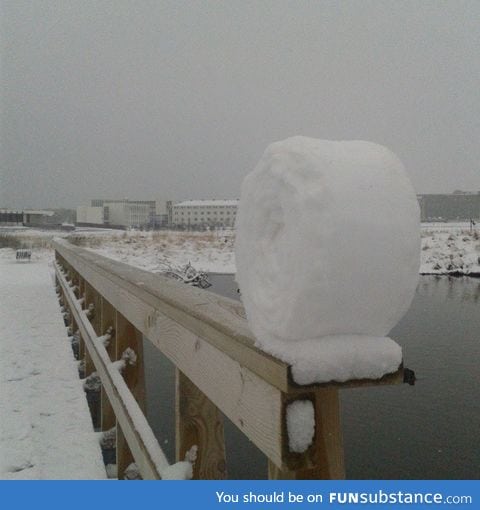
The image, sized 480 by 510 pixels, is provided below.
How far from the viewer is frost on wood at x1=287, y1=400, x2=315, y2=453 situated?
2.70 feet

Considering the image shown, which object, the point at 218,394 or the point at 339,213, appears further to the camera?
the point at 218,394

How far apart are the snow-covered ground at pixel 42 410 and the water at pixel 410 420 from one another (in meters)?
1.08

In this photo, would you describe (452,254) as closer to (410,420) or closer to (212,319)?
(410,420)

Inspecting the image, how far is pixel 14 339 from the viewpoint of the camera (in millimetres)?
5801

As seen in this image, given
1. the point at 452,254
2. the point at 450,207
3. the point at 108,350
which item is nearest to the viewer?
the point at 108,350

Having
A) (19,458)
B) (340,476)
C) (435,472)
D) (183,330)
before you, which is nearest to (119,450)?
(19,458)

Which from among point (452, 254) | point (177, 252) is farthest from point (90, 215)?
point (452, 254)

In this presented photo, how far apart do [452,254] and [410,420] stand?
1868cm

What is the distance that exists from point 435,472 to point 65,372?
3.61m

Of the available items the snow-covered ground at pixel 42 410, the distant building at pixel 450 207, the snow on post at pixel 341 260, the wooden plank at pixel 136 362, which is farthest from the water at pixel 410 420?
the distant building at pixel 450 207

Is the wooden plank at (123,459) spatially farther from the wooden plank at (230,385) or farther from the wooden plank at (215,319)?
the wooden plank at (230,385)

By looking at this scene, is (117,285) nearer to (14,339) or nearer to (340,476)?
(340,476)

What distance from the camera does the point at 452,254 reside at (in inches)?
877

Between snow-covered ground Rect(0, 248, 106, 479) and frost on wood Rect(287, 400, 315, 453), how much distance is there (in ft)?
7.43
